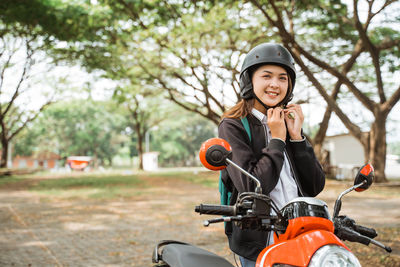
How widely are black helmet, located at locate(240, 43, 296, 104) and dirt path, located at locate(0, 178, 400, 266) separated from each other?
13.5 feet

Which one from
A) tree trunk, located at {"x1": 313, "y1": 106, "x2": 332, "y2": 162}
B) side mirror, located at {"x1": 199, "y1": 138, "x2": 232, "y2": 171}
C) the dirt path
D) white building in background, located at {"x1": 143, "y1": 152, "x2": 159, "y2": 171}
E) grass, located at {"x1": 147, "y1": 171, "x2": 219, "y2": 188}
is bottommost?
grass, located at {"x1": 147, "y1": 171, "x2": 219, "y2": 188}

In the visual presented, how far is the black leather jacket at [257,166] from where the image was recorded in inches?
69.9

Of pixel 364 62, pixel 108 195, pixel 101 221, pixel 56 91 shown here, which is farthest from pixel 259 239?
pixel 56 91

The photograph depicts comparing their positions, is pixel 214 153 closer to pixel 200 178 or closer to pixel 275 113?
pixel 275 113

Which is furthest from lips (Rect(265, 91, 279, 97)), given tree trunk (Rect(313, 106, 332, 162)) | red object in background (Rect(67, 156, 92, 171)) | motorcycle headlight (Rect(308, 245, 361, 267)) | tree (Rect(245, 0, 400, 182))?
red object in background (Rect(67, 156, 92, 171))

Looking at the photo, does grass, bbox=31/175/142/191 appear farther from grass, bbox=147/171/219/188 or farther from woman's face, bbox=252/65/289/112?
woman's face, bbox=252/65/289/112

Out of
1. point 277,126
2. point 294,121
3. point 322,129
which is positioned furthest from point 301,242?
point 322,129

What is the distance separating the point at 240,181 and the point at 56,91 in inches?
1264

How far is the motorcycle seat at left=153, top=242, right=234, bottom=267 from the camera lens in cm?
189

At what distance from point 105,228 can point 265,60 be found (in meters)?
7.09

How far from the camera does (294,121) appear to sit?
6.46 ft

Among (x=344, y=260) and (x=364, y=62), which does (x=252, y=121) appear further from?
(x=364, y=62)

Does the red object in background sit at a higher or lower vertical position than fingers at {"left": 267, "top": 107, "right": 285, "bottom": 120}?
lower

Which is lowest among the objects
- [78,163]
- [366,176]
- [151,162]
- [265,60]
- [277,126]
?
[151,162]
